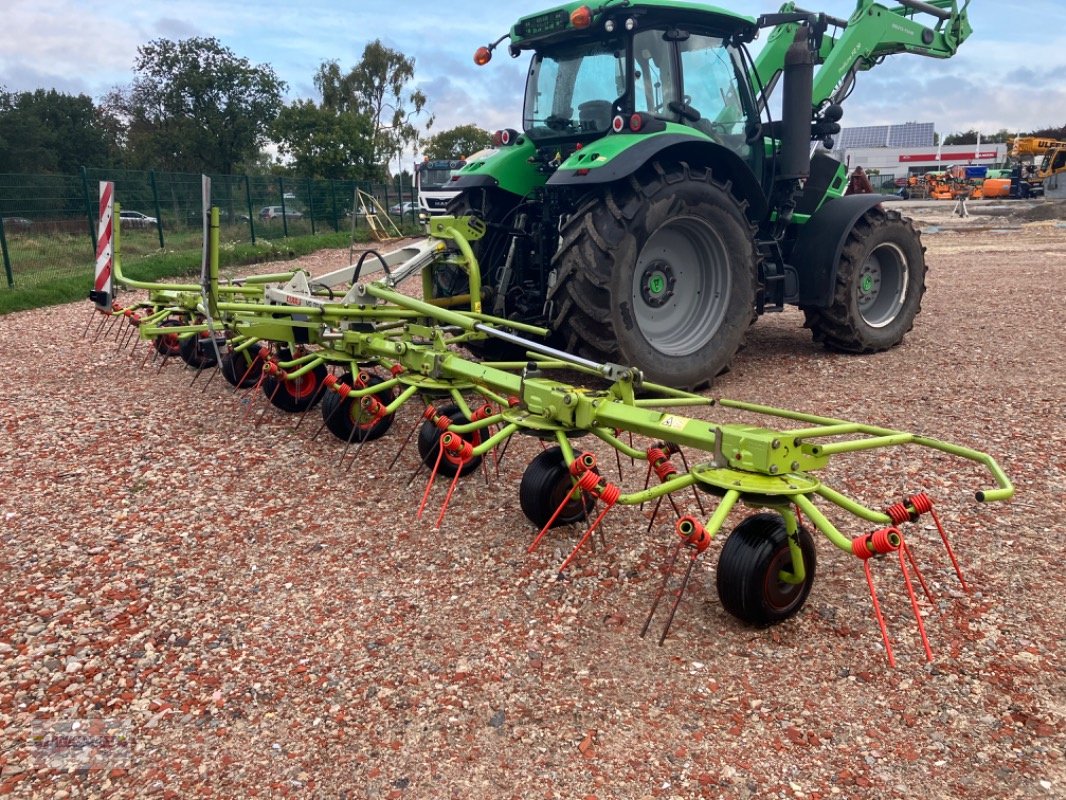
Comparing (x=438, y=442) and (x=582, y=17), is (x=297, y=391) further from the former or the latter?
(x=582, y=17)

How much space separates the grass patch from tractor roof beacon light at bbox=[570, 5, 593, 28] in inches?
321

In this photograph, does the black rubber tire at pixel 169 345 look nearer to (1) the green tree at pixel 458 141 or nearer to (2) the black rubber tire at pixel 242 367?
(2) the black rubber tire at pixel 242 367

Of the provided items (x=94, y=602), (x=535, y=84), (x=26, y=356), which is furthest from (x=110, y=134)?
(x=94, y=602)

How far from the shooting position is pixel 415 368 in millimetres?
3816

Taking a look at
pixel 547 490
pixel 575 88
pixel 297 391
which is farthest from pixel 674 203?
pixel 297 391

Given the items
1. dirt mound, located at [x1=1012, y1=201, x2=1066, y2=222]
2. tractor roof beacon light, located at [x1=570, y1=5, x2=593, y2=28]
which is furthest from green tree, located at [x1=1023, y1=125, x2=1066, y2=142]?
tractor roof beacon light, located at [x1=570, y1=5, x2=593, y2=28]

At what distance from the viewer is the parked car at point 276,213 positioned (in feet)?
60.7

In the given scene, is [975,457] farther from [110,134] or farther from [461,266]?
[110,134]

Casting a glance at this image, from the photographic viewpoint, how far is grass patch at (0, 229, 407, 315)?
10359 millimetres

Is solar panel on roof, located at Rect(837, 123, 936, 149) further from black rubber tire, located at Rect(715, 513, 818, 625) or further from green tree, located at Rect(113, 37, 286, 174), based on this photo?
black rubber tire, located at Rect(715, 513, 818, 625)

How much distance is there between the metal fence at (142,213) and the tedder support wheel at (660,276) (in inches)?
129

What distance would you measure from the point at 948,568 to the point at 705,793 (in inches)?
57.0

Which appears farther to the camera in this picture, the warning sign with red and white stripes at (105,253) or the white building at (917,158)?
the white building at (917,158)

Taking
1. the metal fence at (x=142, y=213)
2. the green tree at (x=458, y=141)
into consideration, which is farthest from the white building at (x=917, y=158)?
the metal fence at (x=142, y=213)
